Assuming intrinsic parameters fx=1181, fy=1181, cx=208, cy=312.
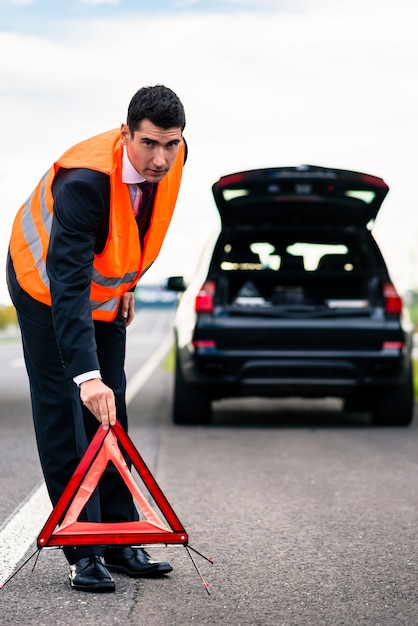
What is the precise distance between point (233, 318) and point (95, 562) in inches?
195

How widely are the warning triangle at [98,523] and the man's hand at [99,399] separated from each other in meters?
0.08

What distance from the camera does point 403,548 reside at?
188 inches

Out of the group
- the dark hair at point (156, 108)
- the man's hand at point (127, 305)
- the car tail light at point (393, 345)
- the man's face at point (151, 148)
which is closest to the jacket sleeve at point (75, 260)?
the man's face at point (151, 148)

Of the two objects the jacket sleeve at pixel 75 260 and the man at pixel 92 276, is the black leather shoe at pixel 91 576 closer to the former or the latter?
the man at pixel 92 276

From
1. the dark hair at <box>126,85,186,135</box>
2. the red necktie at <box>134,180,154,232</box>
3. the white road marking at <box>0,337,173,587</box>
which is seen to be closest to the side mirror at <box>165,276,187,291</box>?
the white road marking at <box>0,337,173,587</box>

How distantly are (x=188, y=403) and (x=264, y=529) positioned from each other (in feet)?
13.1

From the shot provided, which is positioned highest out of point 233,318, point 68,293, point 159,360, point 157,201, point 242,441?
point 157,201

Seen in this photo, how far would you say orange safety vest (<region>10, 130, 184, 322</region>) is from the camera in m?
3.95

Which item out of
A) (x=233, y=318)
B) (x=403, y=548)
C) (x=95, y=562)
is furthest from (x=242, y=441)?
(x=95, y=562)

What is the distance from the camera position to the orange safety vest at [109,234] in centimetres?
395

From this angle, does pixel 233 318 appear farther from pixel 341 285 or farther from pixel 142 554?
pixel 142 554

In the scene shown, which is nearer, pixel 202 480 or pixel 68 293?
pixel 68 293

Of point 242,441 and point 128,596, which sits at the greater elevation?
point 128,596

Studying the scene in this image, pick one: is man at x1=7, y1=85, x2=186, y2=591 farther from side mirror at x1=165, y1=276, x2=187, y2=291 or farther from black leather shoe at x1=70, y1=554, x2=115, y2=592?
side mirror at x1=165, y1=276, x2=187, y2=291
